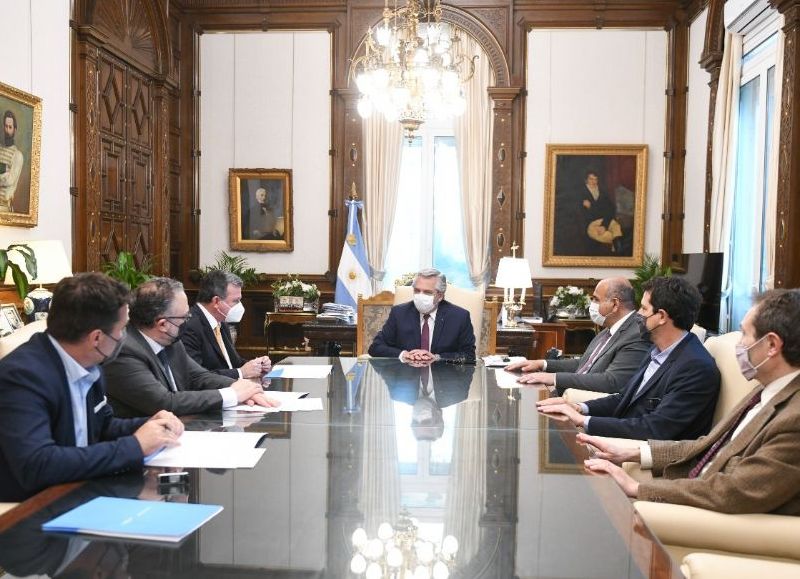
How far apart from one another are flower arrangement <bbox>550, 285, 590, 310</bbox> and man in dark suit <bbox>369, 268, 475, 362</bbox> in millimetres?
3812

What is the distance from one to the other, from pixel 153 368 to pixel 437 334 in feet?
8.88

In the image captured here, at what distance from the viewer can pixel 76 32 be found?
727 cm

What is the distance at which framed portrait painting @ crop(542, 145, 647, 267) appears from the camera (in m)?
9.60

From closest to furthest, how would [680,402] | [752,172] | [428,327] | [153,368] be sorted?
1. [153,368]
2. [680,402]
3. [428,327]
4. [752,172]

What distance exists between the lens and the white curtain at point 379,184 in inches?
385

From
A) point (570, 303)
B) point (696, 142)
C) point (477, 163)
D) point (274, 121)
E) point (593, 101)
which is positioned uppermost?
point (593, 101)

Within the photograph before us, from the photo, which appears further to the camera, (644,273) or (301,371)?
(644,273)

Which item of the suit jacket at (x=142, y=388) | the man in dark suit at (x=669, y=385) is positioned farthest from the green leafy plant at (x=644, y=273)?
the suit jacket at (x=142, y=388)

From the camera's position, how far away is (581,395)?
164 inches

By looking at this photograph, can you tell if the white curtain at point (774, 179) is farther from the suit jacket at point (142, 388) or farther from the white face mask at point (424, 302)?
the suit jacket at point (142, 388)

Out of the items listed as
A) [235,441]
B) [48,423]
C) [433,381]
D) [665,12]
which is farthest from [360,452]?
[665,12]

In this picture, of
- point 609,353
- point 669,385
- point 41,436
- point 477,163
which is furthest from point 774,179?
point 41,436

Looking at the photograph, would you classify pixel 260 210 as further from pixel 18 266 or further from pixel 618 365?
pixel 618 365

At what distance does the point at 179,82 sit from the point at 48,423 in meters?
8.36
